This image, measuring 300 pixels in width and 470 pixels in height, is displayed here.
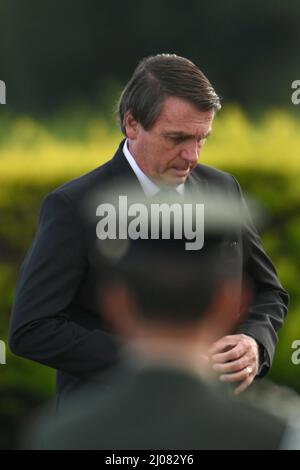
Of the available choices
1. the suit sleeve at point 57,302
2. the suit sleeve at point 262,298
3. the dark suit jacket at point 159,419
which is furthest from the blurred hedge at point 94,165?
the dark suit jacket at point 159,419

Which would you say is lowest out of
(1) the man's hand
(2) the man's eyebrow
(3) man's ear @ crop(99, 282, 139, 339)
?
(1) the man's hand

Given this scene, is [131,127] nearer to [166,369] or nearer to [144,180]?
[144,180]

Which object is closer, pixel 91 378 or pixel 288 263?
pixel 91 378

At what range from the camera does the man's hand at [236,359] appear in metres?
2.49

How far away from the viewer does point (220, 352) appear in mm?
2518

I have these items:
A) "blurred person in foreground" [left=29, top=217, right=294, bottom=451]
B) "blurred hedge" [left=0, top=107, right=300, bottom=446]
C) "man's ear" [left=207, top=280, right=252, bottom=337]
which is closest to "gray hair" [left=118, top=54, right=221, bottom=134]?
"blurred person in foreground" [left=29, top=217, right=294, bottom=451]

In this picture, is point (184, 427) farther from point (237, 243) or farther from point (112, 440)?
point (237, 243)

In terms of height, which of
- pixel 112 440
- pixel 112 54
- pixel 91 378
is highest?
pixel 112 54

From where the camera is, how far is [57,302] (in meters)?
2.47

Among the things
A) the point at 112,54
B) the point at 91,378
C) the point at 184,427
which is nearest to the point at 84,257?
the point at 91,378

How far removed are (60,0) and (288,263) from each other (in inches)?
56.3

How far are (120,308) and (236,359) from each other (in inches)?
13.4

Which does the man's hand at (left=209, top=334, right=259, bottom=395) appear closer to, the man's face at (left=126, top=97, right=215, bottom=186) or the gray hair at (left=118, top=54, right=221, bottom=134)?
the man's face at (left=126, top=97, right=215, bottom=186)

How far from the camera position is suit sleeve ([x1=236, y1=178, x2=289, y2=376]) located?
2.65 meters
